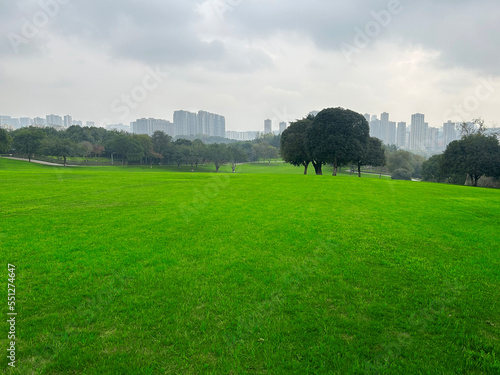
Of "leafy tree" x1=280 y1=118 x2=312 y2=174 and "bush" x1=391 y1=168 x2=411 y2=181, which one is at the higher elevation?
"leafy tree" x1=280 y1=118 x2=312 y2=174

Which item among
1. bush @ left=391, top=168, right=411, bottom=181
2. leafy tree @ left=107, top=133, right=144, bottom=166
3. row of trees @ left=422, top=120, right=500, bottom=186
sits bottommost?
bush @ left=391, top=168, right=411, bottom=181

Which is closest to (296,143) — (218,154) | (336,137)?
(336,137)

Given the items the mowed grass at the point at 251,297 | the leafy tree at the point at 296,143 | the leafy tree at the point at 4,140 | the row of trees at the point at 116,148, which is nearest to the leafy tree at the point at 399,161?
the row of trees at the point at 116,148

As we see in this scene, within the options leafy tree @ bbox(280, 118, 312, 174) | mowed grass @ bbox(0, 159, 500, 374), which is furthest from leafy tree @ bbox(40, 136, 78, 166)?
mowed grass @ bbox(0, 159, 500, 374)

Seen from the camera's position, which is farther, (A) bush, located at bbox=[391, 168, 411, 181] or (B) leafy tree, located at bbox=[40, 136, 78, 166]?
(A) bush, located at bbox=[391, 168, 411, 181]

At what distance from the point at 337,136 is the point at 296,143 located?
8.40 meters

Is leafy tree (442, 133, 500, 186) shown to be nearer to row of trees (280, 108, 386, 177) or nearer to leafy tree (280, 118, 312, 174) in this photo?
row of trees (280, 108, 386, 177)

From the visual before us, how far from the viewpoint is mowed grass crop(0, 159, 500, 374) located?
12.6 feet

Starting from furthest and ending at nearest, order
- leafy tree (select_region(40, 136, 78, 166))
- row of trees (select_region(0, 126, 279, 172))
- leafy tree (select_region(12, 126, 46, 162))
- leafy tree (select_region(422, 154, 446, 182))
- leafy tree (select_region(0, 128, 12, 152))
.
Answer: leafy tree (select_region(12, 126, 46, 162))
row of trees (select_region(0, 126, 279, 172))
leafy tree (select_region(40, 136, 78, 166))
leafy tree (select_region(422, 154, 446, 182))
leafy tree (select_region(0, 128, 12, 152))

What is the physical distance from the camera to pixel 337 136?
148ft

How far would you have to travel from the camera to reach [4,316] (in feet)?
15.4

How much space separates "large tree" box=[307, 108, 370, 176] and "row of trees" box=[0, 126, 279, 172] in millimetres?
53193

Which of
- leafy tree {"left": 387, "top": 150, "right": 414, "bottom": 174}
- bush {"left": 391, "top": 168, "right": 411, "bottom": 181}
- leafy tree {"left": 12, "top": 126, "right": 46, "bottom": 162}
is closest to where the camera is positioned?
leafy tree {"left": 12, "top": 126, "right": 46, "bottom": 162}

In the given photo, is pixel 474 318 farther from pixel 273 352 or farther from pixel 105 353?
pixel 105 353
